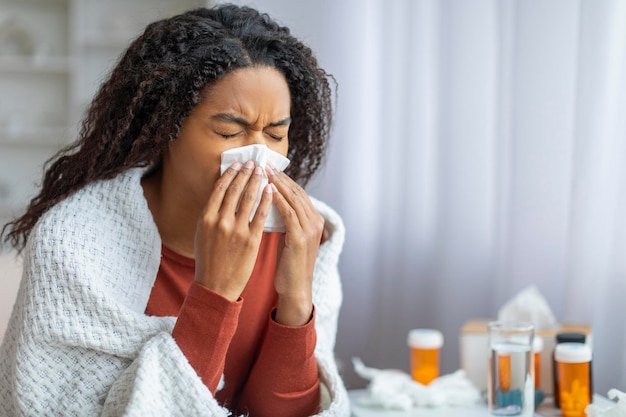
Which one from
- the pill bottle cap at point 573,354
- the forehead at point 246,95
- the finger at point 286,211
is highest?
the forehead at point 246,95

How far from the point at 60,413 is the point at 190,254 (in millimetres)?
332

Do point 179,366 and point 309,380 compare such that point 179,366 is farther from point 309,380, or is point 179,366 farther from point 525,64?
point 525,64

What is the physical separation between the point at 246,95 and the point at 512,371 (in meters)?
0.59

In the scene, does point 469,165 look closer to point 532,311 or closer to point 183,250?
point 532,311

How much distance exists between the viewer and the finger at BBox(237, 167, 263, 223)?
1.16 m

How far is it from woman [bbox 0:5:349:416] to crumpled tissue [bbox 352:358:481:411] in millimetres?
164

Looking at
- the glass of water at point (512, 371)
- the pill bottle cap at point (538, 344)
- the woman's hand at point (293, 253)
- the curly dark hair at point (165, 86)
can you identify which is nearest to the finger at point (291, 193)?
the woman's hand at point (293, 253)

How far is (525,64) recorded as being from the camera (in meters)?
1.69

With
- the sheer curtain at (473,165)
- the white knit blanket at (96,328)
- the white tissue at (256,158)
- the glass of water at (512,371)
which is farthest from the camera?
the sheer curtain at (473,165)

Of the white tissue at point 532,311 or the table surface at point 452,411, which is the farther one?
the white tissue at point 532,311

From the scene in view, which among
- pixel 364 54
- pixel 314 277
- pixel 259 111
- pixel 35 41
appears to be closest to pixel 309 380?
pixel 314 277

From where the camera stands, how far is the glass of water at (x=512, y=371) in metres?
1.31

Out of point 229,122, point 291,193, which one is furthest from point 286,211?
point 229,122

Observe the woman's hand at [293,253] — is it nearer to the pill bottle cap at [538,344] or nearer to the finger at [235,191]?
the finger at [235,191]
